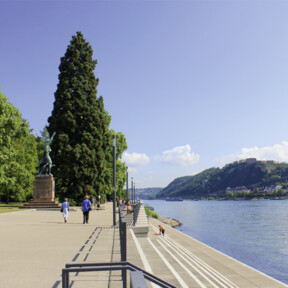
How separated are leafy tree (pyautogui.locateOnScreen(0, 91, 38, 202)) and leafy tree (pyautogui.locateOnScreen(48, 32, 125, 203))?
162 inches

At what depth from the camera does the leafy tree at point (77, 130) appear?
3975 cm

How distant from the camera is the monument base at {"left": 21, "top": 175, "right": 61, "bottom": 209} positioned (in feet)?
106

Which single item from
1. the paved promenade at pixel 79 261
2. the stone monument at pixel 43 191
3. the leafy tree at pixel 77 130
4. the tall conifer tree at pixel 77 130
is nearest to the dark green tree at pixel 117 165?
the leafy tree at pixel 77 130

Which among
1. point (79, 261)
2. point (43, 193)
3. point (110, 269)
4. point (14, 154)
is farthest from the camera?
point (14, 154)

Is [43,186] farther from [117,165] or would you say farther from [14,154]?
[117,165]

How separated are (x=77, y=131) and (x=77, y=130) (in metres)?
0.12

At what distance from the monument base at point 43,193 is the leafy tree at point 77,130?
6170 millimetres

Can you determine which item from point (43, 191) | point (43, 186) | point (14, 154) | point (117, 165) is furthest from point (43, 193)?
point (117, 165)

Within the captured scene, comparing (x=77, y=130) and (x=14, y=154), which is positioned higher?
(x=77, y=130)

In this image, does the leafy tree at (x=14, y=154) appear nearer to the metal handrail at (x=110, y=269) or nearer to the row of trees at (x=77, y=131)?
the row of trees at (x=77, y=131)

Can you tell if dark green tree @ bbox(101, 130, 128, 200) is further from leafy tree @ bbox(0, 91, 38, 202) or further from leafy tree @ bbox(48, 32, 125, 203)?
leafy tree @ bbox(0, 91, 38, 202)

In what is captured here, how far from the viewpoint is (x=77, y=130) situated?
137 ft

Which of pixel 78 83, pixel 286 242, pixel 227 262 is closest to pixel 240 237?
pixel 286 242

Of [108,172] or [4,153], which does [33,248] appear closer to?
[4,153]
